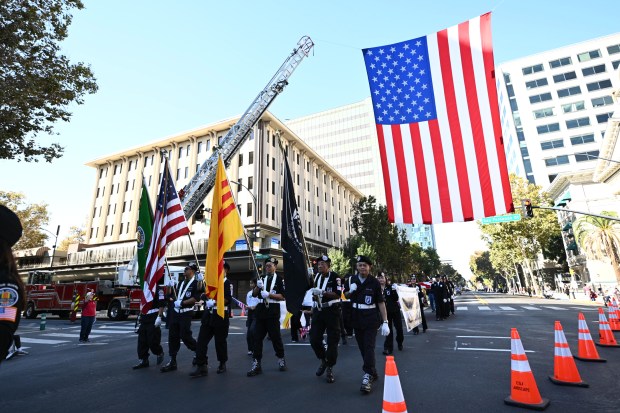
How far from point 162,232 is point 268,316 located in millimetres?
3272

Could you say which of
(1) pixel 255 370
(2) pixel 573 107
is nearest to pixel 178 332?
(1) pixel 255 370

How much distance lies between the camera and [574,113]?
62.4 meters

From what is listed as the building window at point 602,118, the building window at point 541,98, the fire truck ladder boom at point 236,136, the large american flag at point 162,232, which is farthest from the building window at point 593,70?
the large american flag at point 162,232

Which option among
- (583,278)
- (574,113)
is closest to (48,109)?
(583,278)

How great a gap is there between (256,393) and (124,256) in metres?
40.9

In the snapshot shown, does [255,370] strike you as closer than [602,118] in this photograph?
Yes

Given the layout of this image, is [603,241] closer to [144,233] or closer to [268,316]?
[268,316]

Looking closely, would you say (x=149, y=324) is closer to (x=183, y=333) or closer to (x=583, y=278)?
(x=183, y=333)

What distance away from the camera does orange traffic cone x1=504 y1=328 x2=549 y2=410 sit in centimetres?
434

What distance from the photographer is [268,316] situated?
22.6 feet

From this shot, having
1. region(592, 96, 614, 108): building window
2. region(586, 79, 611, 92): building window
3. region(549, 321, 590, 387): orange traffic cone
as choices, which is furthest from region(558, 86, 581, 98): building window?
region(549, 321, 590, 387): orange traffic cone

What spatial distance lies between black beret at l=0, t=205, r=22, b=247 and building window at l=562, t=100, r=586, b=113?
8055 cm

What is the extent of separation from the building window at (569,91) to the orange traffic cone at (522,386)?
256 feet

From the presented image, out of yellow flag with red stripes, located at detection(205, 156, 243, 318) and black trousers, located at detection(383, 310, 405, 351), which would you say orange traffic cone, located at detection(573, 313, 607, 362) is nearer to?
black trousers, located at detection(383, 310, 405, 351)
